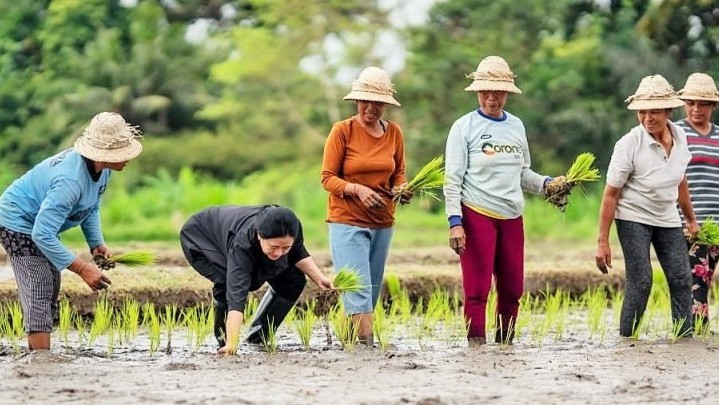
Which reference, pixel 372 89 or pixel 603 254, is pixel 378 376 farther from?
pixel 603 254

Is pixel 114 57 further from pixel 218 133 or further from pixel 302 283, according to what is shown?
pixel 302 283

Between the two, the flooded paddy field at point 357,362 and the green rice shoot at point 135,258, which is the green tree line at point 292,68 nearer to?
the flooded paddy field at point 357,362

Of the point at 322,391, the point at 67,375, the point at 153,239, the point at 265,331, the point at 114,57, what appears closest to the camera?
the point at 322,391

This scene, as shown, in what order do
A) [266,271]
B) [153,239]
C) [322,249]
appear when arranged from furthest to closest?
1. [153,239]
2. [322,249]
3. [266,271]

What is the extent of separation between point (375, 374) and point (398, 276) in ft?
11.6

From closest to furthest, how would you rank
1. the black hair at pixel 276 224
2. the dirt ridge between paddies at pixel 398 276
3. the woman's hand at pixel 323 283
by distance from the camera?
the black hair at pixel 276 224, the woman's hand at pixel 323 283, the dirt ridge between paddies at pixel 398 276

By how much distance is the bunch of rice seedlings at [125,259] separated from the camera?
21.7 ft

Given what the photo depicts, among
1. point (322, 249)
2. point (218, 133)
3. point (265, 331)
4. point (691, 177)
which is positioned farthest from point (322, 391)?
point (218, 133)

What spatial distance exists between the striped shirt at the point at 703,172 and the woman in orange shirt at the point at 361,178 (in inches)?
69.4

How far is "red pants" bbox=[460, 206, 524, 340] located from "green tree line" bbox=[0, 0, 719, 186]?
11.7m

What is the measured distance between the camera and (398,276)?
367 inches

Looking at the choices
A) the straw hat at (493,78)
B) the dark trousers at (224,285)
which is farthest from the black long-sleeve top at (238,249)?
the straw hat at (493,78)

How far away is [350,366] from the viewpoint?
6078 mm

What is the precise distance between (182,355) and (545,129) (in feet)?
42.2
